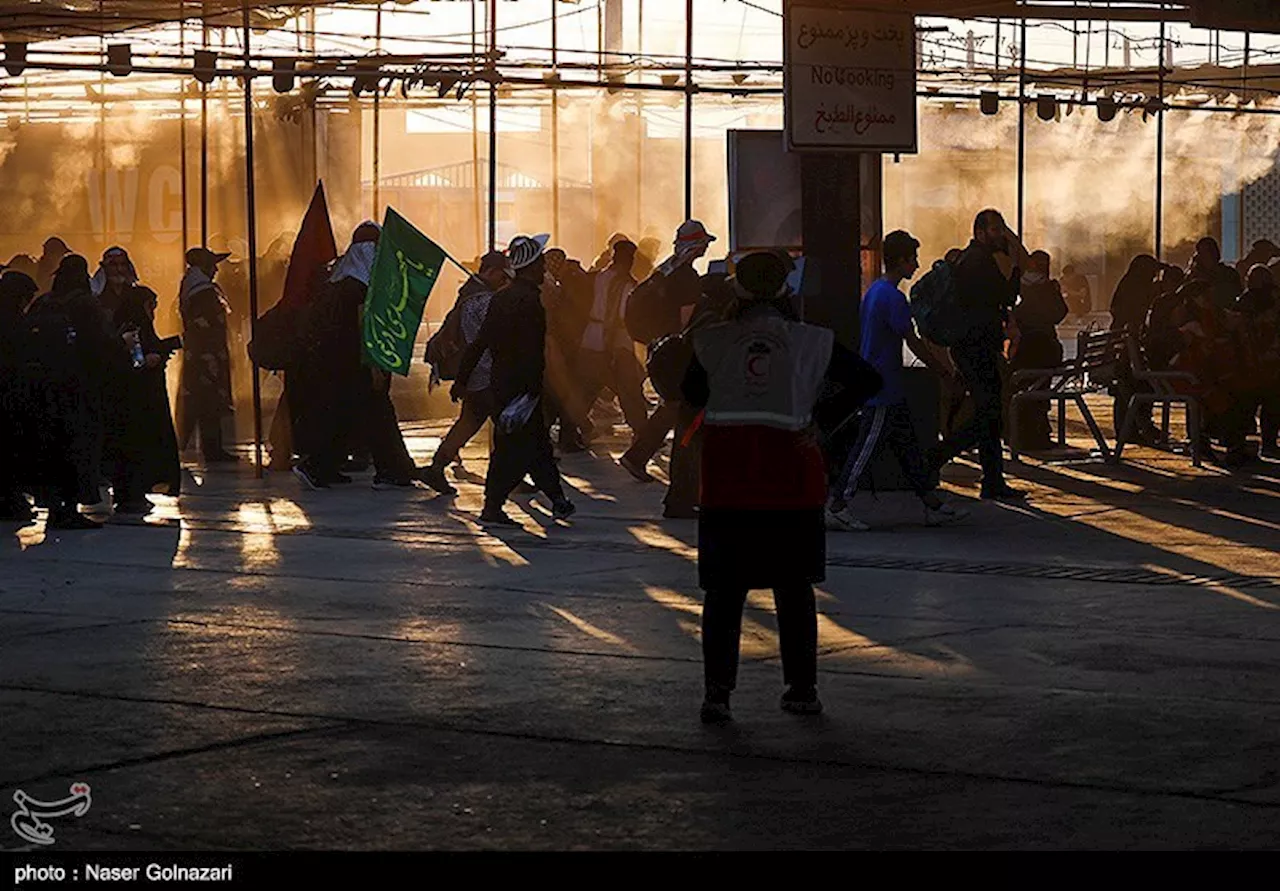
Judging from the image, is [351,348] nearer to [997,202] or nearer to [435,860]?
[435,860]

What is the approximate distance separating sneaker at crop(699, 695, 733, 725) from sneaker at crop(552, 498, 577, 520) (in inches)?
269

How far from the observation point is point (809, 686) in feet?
25.8

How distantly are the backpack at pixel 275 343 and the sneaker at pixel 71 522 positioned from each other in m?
3.16

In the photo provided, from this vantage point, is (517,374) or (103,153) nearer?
(517,374)

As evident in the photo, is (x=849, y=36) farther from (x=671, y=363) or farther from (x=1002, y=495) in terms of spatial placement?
(x=671, y=363)

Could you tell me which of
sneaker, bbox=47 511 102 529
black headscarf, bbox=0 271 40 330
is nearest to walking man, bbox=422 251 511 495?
sneaker, bbox=47 511 102 529

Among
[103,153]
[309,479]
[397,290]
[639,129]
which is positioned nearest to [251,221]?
[397,290]

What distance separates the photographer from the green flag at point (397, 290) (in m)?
16.4

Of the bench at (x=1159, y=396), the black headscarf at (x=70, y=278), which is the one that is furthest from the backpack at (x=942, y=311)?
the black headscarf at (x=70, y=278)

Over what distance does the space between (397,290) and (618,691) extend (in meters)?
8.59

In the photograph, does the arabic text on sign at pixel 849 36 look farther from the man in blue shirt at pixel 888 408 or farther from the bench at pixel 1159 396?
the bench at pixel 1159 396

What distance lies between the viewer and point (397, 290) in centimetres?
1659

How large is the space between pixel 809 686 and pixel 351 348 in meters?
9.83

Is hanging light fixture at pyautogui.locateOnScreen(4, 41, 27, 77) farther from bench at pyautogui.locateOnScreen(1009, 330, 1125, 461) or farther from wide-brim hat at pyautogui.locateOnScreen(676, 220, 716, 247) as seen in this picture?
bench at pyautogui.locateOnScreen(1009, 330, 1125, 461)
